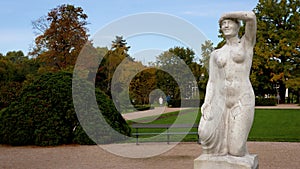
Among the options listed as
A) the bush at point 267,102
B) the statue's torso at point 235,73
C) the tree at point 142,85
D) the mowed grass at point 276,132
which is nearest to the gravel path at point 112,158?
the mowed grass at point 276,132

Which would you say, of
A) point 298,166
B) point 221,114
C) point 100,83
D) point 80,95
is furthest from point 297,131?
point 100,83

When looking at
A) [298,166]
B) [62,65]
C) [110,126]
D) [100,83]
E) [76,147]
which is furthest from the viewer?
[100,83]

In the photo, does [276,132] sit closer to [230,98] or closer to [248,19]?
[230,98]

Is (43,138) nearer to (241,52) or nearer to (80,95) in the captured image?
(80,95)

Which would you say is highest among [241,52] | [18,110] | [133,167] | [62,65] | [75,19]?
[75,19]

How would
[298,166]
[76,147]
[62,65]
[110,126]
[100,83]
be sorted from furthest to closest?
[100,83], [62,65], [110,126], [76,147], [298,166]

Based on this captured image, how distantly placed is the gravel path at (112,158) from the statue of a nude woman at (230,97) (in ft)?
11.1

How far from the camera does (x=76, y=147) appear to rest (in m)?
12.8

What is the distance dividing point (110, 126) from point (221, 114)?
8474 millimetres

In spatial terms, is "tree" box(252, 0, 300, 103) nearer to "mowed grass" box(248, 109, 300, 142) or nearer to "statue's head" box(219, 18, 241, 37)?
"mowed grass" box(248, 109, 300, 142)

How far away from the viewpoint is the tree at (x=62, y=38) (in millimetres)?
30281

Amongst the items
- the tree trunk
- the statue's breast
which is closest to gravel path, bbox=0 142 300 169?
the statue's breast

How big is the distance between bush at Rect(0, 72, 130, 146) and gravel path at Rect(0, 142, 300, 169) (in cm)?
52

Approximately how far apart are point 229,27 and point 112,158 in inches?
238
